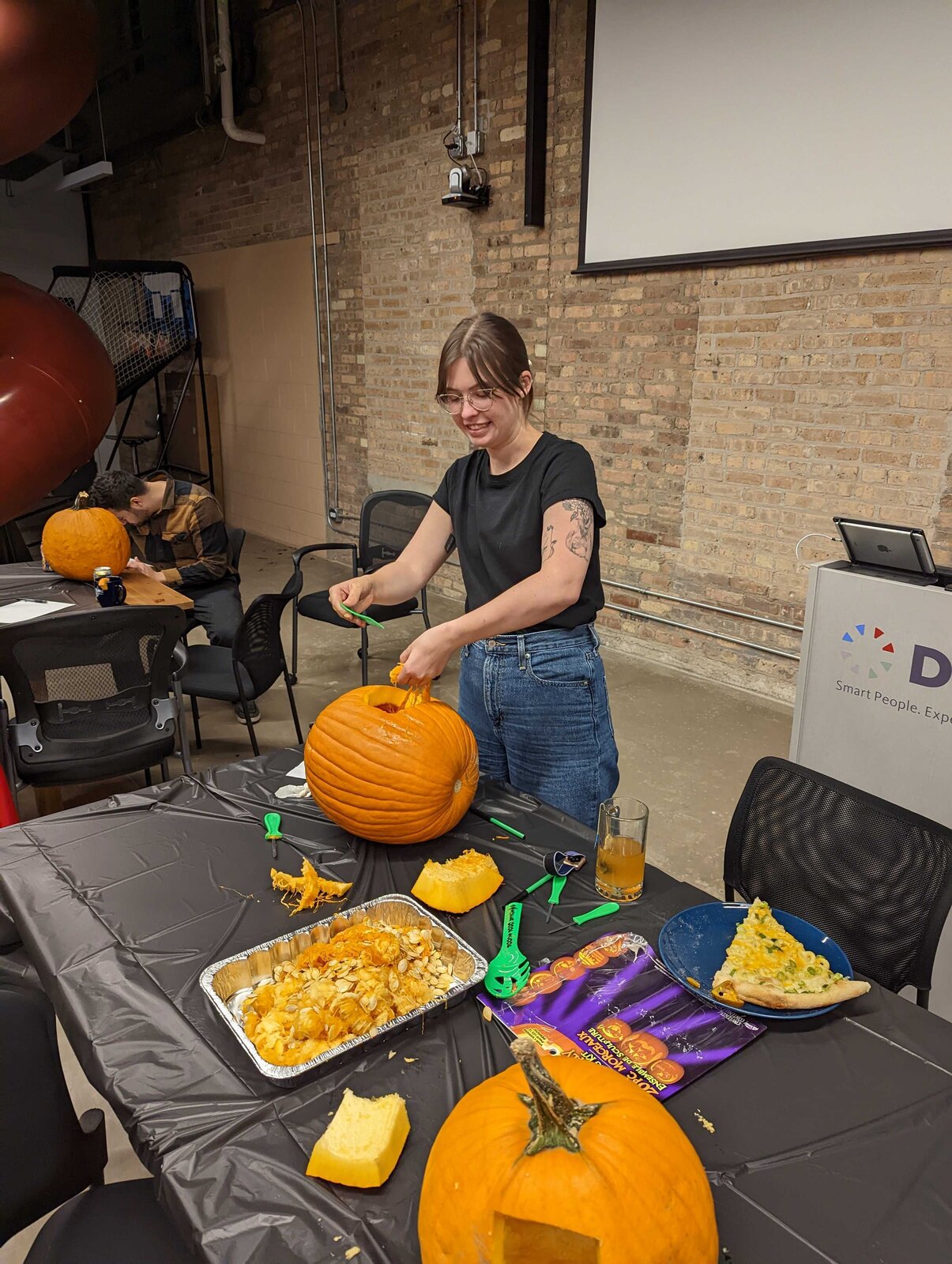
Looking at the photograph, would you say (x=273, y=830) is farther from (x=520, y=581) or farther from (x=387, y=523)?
(x=387, y=523)

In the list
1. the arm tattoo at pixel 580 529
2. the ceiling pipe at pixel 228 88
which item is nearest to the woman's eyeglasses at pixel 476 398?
the arm tattoo at pixel 580 529

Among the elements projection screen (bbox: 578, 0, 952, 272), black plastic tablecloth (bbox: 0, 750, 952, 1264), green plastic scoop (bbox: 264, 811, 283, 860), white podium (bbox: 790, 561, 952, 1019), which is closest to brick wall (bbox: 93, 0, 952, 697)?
projection screen (bbox: 578, 0, 952, 272)

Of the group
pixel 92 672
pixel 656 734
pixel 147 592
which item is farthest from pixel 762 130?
pixel 92 672

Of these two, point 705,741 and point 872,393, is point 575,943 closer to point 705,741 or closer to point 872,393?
point 705,741

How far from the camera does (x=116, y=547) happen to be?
3652 millimetres

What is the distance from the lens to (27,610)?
3.27 m

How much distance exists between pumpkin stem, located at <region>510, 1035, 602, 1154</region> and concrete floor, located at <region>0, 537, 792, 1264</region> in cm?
176

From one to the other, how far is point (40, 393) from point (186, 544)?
194 cm

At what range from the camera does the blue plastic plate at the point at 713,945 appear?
1.21 m

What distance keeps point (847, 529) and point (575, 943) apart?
151 cm

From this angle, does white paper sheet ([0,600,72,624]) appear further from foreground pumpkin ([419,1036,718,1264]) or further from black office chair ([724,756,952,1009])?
foreground pumpkin ([419,1036,718,1264])

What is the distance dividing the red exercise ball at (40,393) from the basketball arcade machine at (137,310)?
5.98 metres

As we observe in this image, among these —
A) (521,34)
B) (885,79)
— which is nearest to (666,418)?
(885,79)

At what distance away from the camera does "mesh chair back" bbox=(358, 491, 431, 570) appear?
470cm
